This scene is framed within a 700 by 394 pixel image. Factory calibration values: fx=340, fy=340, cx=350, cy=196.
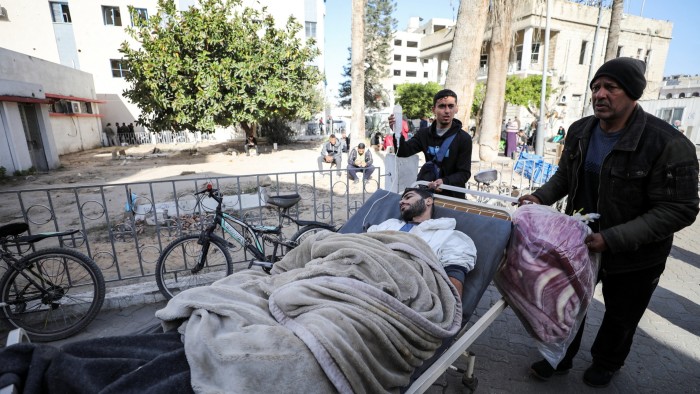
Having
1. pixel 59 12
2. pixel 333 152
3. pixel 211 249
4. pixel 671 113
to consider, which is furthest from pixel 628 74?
pixel 59 12

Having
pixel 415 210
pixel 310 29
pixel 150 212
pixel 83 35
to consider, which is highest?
pixel 310 29

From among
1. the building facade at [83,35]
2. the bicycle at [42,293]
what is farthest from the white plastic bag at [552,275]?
the building facade at [83,35]

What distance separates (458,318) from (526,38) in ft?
94.4

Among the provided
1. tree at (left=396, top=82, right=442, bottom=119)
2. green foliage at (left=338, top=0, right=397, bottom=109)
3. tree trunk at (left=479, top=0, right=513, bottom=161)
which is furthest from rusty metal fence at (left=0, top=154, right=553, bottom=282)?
green foliage at (left=338, top=0, right=397, bottom=109)

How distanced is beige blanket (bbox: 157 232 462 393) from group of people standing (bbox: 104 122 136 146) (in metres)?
26.4

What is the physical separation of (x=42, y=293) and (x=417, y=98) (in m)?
30.6

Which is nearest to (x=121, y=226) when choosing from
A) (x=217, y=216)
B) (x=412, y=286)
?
(x=217, y=216)

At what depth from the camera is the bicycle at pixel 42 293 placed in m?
2.94

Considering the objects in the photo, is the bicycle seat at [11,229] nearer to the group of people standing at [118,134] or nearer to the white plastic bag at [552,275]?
the white plastic bag at [552,275]

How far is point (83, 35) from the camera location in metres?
23.0

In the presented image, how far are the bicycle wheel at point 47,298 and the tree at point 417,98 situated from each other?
2894 cm

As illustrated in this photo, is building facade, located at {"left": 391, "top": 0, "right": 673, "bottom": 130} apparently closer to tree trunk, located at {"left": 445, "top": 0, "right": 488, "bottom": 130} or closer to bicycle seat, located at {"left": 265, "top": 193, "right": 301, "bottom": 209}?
tree trunk, located at {"left": 445, "top": 0, "right": 488, "bottom": 130}

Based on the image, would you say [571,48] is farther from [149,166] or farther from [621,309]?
[621,309]

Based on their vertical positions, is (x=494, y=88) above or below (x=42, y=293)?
above
